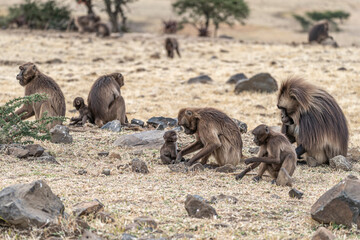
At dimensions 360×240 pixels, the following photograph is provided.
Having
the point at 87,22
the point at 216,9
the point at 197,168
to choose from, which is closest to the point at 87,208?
the point at 197,168

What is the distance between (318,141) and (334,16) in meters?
51.4

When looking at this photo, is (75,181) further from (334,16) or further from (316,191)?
(334,16)

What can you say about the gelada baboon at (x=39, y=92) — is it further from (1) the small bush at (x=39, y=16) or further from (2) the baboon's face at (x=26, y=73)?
(1) the small bush at (x=39, y=16)

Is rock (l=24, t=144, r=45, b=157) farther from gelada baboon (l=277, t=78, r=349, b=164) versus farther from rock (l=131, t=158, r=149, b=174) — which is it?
gelada baboon (l=277, t=78, r=349, b=164)

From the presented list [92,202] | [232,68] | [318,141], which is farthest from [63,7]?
[92,202]

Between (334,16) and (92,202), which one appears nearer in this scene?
(92,202)

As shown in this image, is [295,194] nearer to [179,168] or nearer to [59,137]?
[179,168]

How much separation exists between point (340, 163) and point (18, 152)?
4616 mm

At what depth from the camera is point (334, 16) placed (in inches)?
2242

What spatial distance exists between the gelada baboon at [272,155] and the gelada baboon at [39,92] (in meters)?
4.46

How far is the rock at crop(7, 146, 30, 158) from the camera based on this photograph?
7.47 metres

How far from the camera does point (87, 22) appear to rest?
31750 mm

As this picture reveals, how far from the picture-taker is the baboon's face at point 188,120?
306 inches

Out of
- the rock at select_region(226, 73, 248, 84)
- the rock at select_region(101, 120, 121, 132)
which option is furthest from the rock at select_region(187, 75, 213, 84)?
the rock at select_region(101, 120, 121, 132)
